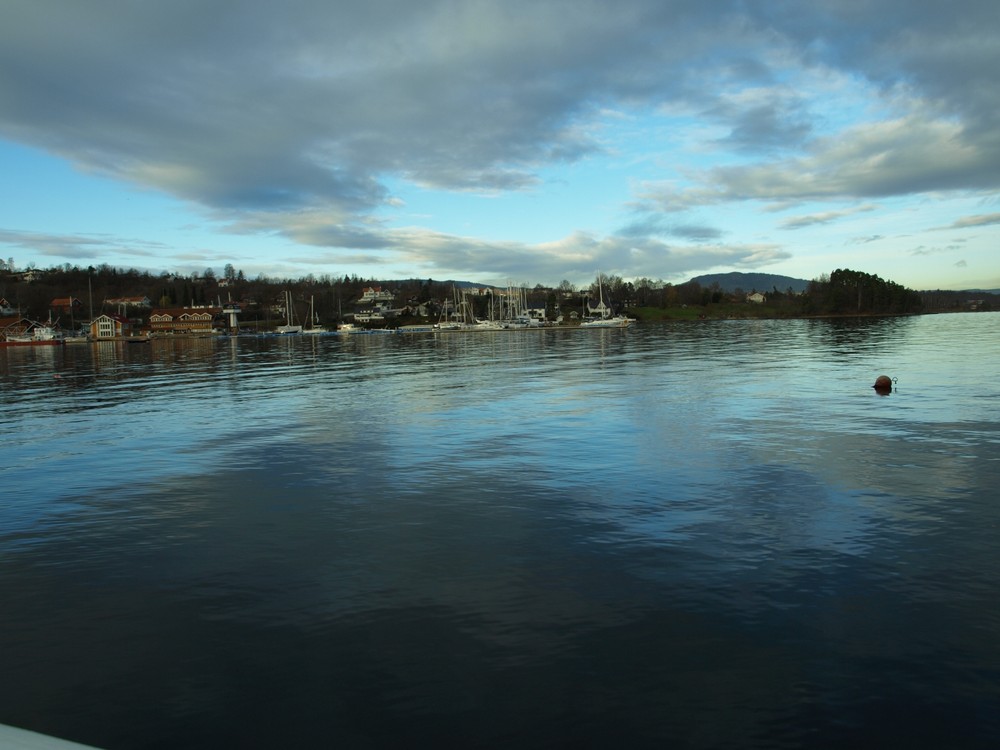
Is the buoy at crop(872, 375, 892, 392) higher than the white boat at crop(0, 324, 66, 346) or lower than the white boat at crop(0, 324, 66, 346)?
lower

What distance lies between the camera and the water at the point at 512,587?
25.6 ft

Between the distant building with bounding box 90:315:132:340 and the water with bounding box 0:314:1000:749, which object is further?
the distant building with bounding box 90:315:132:340

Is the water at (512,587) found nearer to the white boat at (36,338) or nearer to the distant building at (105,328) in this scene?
the white boat at (36,338)

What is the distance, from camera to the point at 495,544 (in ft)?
43.2

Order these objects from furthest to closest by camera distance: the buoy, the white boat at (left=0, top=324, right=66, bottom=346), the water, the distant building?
the distant building → the white boat at (left=0, top=324, right=66, bottom=346) → the buoy → the water

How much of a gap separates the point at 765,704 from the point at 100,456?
22355 mm

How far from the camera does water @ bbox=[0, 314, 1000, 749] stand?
7.81 m

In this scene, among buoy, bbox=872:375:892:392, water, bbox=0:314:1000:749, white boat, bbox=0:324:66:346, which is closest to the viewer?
water, bbox=0:314:1000:749

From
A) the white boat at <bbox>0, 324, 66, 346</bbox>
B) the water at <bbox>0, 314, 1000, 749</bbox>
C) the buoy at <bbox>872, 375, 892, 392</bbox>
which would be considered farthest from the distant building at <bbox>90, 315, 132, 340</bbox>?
the buoy at <bbox>872, 375, 892, 392</bbox>

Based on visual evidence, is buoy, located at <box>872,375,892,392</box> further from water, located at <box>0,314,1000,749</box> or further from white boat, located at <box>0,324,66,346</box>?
white boat, located at <box>0,324,66,346</box>

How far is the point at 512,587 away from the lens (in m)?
11.2

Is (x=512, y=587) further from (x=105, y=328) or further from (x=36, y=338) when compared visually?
(x=105, y=328)

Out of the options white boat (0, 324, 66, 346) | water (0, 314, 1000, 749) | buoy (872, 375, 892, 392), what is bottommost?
water (0, 314, 1000, 749)

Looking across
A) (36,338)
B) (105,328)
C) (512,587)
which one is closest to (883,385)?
(512,587)
